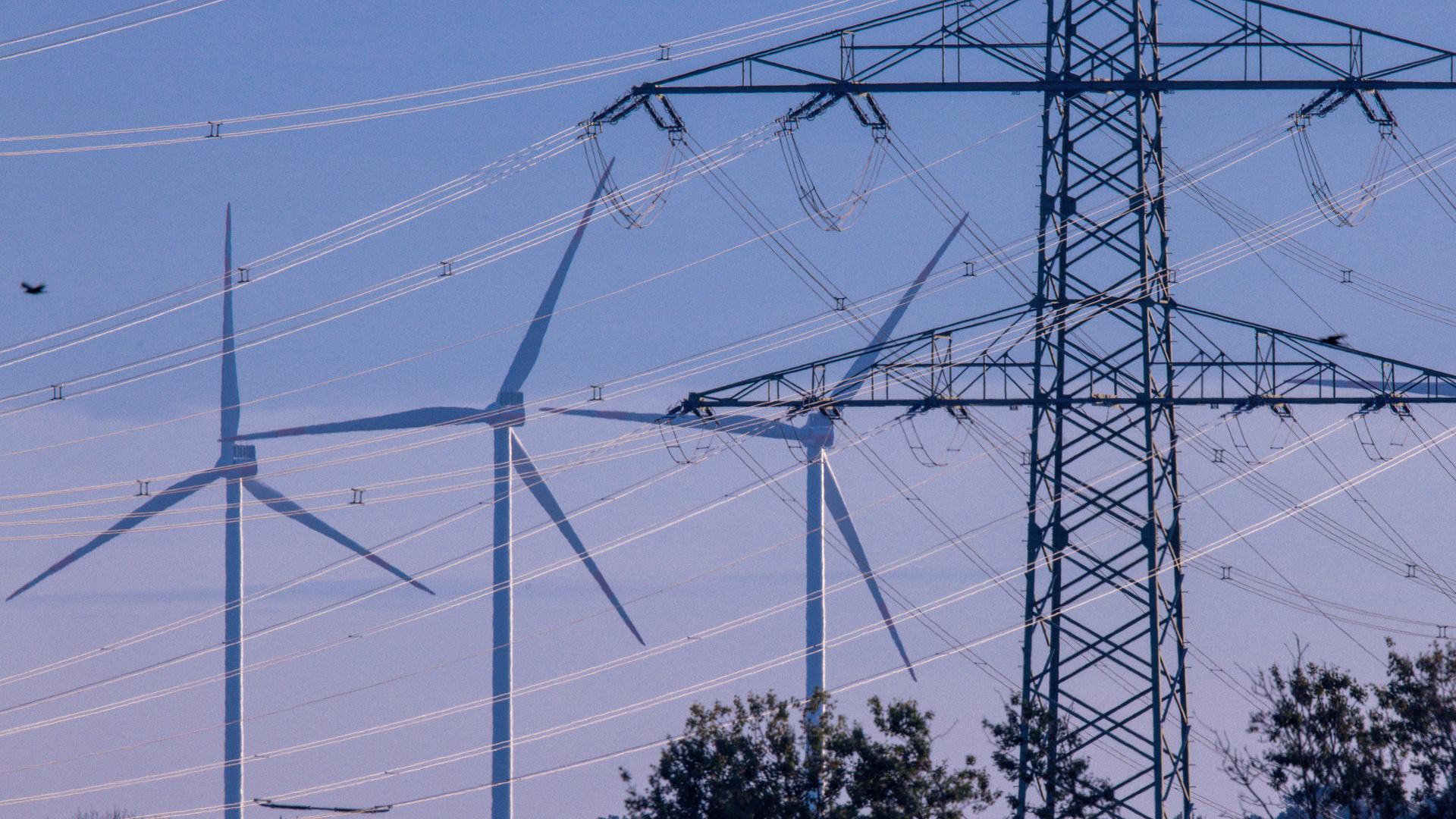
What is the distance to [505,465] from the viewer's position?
84.3m

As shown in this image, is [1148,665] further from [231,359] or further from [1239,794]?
[231,359]

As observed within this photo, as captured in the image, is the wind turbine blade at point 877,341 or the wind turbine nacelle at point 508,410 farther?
the wind turbine nacelle at point 508,410

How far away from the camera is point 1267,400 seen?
59.2m

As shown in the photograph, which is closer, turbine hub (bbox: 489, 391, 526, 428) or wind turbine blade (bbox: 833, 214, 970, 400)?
wind turbine blade (bbox: 833, 214, 970, 400)

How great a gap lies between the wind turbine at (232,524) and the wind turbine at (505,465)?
242 centimetres

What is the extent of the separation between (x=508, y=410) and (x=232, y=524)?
13989mm

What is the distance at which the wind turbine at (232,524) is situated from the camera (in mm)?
86312

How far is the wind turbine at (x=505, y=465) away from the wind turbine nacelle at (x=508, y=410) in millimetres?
30

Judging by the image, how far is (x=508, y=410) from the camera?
91.5m

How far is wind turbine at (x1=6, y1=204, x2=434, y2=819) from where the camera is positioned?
8631 cm

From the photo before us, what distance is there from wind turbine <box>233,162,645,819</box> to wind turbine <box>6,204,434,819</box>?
7.94 ft

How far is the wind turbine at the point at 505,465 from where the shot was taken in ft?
288

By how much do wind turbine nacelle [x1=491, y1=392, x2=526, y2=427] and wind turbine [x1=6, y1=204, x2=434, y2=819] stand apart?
8.16m

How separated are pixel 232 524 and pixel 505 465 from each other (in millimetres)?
17918
